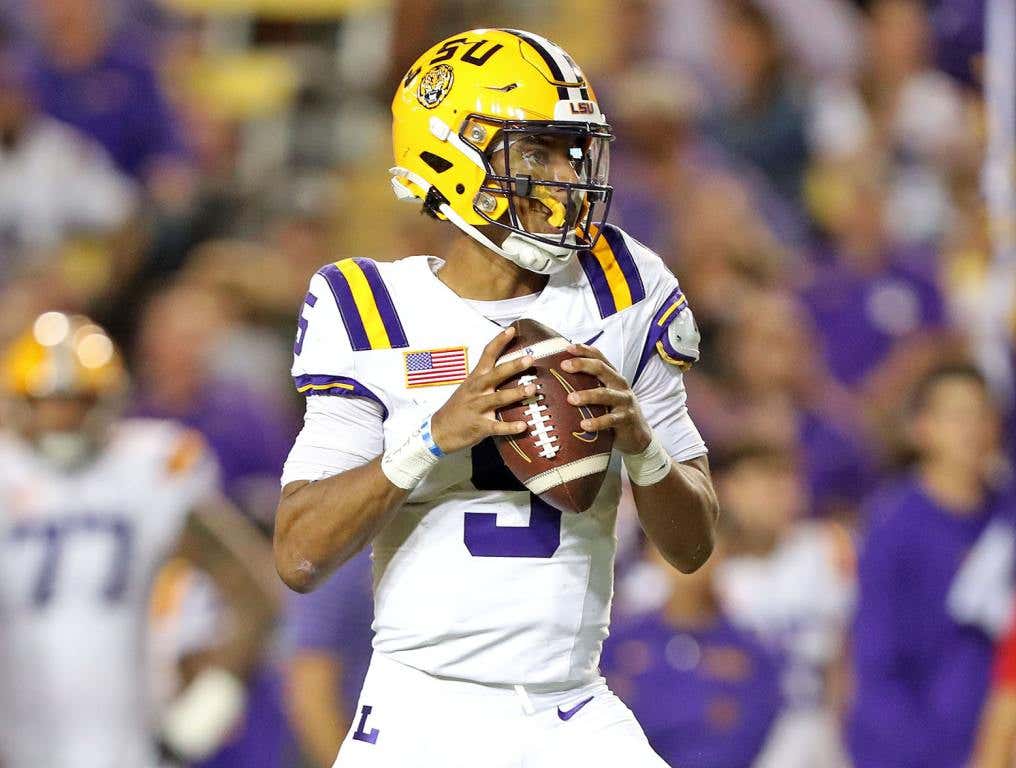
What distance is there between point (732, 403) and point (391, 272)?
12.5 ft

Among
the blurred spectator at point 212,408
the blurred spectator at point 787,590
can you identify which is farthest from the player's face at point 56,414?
the blurred spectator at point 787,590

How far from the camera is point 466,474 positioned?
3051 millimetres

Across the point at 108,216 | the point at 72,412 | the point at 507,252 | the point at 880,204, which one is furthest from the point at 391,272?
the point at 108,216

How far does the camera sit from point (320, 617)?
553 cm

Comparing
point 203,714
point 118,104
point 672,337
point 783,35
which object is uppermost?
point 672,337

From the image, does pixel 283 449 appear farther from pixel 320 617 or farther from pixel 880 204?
pixel 880 204

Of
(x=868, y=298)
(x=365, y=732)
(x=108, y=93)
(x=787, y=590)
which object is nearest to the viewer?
(x=365, y=732)

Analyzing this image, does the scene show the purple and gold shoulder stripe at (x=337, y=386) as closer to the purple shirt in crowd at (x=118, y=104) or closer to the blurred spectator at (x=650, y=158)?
the blurred spectator at (x=650, y=158)

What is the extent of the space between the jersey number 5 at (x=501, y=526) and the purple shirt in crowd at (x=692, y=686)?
7.54 ft

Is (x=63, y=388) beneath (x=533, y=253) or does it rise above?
beneath

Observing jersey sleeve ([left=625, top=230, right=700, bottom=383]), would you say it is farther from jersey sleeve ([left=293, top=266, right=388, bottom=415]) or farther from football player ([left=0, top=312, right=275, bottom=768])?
football player ([left=0, top=312, right=275, bottom=768])

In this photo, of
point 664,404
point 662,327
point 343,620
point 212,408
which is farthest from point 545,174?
point 212,408

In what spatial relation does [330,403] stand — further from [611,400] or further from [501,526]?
[611,400]

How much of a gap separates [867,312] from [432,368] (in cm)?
466
